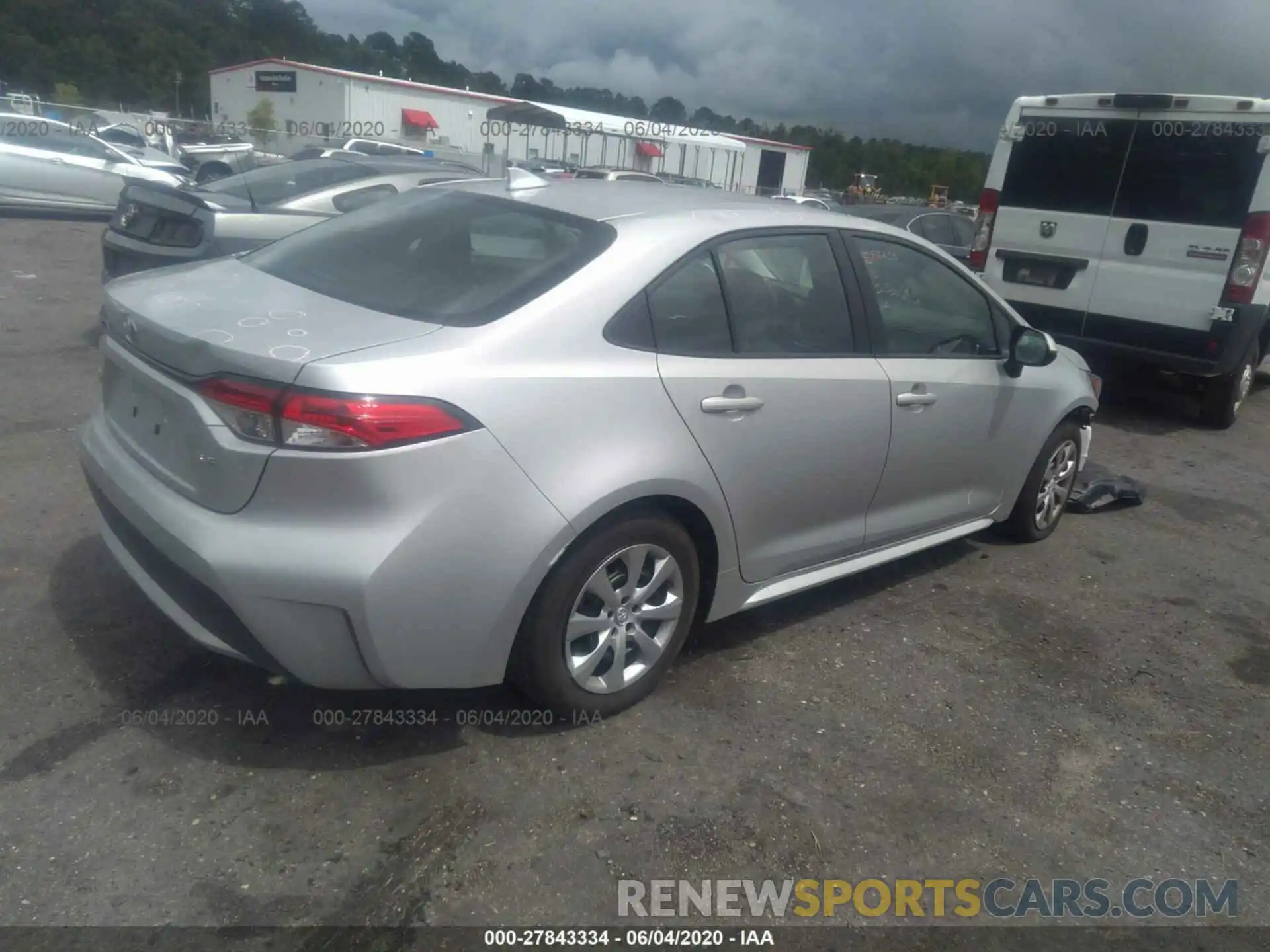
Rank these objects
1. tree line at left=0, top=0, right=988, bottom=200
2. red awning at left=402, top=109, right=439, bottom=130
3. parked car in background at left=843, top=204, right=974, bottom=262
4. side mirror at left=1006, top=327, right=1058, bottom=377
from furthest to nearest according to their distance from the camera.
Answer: tree line at left=0, top=0, right=988, bottom=200 < red awning at left=402, top=109, right=439, bottom=130 < parked car in background at left=843, top=204, right=974, bottom=262 < side mirror at left=1006, top=327, right=1058, bottom=377

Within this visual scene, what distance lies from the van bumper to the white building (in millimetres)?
32711

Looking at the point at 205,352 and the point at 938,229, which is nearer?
the point at 205,352

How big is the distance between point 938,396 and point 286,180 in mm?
5563

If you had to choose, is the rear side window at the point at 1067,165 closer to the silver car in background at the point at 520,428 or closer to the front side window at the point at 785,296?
the silver car in background at the point at 520,428

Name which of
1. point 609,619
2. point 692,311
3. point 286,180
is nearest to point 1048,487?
point 692,311

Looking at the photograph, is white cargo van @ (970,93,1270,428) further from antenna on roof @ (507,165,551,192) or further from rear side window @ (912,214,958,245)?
antenna on roof @ (507,165,551,192)

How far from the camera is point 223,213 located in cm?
632

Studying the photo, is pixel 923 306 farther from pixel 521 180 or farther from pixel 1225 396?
pixel 1225 396

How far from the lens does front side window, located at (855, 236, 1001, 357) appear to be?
3902mm

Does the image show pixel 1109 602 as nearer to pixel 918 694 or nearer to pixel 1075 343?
pixel 918 694

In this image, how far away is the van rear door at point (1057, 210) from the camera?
767 cm

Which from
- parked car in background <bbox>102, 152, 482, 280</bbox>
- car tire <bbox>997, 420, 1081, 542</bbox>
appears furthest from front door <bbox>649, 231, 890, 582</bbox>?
parked car in background <bbox>102, 152, 482, 280</bbox>

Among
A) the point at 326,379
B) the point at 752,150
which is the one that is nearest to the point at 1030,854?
the point at 326,379

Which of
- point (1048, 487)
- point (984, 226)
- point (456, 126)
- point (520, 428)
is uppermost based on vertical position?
point (456, 126)
